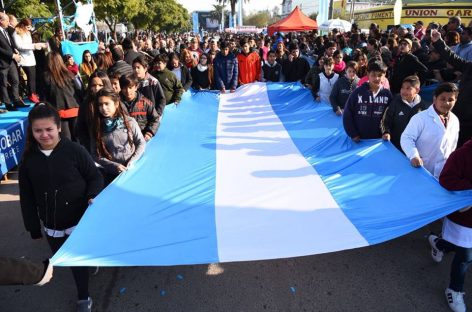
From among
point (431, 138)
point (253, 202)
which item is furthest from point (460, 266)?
point (253, 202)

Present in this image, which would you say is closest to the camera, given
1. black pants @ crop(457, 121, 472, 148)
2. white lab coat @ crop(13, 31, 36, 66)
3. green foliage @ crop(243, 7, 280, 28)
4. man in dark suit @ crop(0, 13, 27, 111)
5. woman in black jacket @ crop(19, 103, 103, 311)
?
woman in black jacket @ crop(19, 103, 103, 311)

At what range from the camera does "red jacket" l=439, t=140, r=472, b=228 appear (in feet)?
7.57

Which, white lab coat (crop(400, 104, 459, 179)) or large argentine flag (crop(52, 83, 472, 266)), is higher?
white lab coat (crop(400, 104, 459, 179))

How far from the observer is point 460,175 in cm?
239

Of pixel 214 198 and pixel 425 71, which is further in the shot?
pixel 425 71

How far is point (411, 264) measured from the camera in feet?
10.0

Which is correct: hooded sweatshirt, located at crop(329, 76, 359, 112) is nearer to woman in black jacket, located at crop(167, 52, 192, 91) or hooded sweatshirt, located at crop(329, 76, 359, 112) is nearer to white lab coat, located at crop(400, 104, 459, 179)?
white lab coat, located at crop(400, 104, 459, 179)

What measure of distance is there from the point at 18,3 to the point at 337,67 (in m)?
11.9

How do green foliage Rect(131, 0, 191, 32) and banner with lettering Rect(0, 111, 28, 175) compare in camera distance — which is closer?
banner with lettering Rect(0, 111, 28, 175)

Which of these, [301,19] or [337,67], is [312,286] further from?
[301,19]

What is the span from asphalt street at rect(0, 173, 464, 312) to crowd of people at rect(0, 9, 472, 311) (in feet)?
0.73

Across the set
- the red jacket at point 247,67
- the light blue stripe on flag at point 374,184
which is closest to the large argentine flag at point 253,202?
the light blue stripe on flag at point 374,184

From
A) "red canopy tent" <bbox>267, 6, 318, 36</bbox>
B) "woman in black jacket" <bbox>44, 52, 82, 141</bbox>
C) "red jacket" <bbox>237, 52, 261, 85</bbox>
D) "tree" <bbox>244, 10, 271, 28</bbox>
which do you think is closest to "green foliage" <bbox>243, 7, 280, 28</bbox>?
"tree" <bbox>244, 10, 271, 28</bbox>

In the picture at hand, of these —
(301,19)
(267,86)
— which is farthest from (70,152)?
(301,19)
